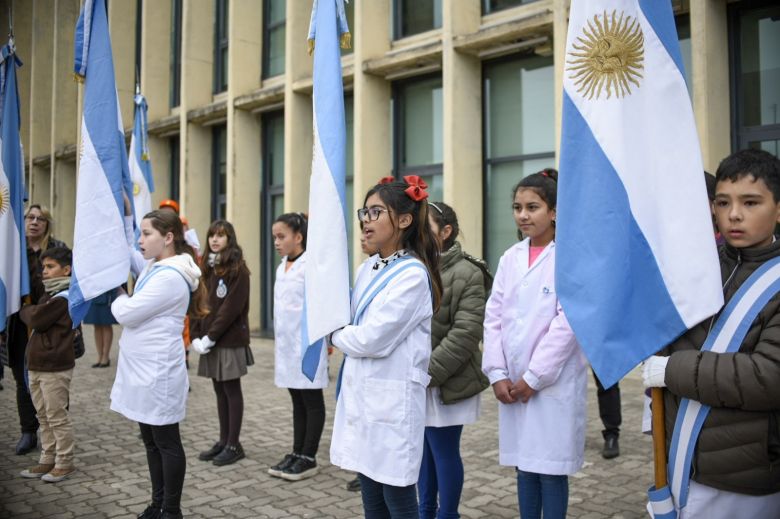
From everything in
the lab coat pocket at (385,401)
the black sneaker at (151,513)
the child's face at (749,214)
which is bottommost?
the black sneaker at (151,513)

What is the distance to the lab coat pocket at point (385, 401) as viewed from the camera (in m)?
2.93

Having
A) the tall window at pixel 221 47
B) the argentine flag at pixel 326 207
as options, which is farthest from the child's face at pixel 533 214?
the tall window at pixel 221 47

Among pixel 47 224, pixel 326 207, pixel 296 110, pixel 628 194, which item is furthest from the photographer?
pixel 296 110

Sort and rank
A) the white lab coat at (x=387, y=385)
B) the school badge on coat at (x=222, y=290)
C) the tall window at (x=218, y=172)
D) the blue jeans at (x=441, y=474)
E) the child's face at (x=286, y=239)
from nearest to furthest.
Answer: the white lab coat at (x=387, y=385) → the blue jeans at (x=441, y=474) → the child's face at (x=286, y=239) → the school badge on coat at (x=222, y=290) → the tall window at (x=218, y=172)

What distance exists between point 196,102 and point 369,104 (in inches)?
220

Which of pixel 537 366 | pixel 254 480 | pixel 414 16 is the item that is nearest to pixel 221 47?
pixel 414 16

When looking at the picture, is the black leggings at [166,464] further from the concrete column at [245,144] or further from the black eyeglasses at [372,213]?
the concrete column at [245,144]

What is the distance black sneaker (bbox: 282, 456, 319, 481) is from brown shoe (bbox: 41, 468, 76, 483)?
5.43 ft

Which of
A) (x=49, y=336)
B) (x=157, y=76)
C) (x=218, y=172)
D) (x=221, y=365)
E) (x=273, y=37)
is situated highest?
(x=273, y=37)

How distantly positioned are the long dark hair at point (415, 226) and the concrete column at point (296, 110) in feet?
31.7

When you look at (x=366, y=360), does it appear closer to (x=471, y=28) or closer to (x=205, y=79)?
(x=471, y=28)

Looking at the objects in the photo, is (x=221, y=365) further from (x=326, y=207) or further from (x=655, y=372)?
(x=655, y=372)

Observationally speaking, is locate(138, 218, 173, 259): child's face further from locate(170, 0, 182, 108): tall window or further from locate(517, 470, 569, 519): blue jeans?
locate(170, 0, 182, 108): tall window

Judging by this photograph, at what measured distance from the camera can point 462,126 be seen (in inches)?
398
